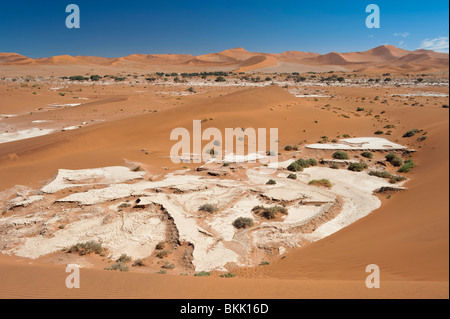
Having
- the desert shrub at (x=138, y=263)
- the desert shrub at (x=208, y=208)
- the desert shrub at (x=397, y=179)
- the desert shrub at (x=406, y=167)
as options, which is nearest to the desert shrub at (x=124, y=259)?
the desert shrub at (x=138, y=263)

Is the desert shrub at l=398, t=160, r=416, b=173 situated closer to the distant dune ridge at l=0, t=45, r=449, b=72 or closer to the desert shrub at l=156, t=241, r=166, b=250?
the desert shrub at l=156, t=241, r=166, b=250

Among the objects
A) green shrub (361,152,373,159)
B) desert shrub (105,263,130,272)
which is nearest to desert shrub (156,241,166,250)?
desert shrub (105,263,130,272)

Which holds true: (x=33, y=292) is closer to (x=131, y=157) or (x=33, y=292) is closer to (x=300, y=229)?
(x=300, y=229)

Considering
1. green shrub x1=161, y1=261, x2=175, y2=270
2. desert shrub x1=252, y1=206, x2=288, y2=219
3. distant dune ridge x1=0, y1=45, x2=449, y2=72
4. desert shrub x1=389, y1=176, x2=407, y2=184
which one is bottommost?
green shrub x1=161, y1=261, x2=175, y2=270

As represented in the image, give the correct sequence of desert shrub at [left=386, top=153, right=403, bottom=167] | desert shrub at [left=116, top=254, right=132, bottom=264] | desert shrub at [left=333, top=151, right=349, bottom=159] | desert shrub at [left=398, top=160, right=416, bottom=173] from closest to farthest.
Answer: desert shrub at [left=116, top=254, right=132, bottom=264], desert shrub at [left=398, top=160, right=416, bottom=173], desert shrub at [left=386, top=153, right=403, bottom=167], desert shrub at [left=333, top=151, right=349, bottom=159]

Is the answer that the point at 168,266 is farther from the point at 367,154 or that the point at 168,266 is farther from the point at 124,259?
the point at 367,154

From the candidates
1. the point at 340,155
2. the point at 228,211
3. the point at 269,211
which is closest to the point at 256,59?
the point at 340,155
